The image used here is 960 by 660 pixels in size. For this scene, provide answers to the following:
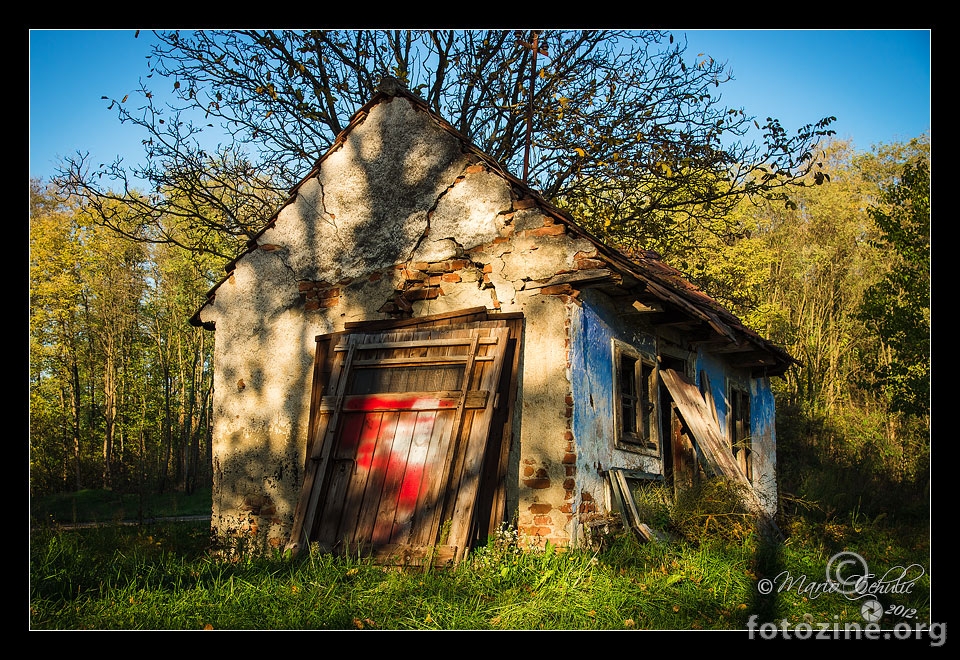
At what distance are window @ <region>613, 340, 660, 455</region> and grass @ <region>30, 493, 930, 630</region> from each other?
4.91 ft

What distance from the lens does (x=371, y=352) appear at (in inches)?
345

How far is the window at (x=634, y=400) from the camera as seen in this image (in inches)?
361

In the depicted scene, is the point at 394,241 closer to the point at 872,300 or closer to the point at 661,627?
the point at 661,627

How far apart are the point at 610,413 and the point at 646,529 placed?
1.33 metres

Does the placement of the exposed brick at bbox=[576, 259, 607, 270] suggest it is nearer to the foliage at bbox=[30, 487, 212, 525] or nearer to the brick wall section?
the brick wall section

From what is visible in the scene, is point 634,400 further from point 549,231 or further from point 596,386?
point 549,231

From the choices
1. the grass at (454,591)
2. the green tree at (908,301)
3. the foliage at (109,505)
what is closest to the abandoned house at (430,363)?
the grass at (454,591)

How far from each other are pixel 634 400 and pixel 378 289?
3.35 meters

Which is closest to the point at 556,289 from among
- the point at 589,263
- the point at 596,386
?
the point at 589,263

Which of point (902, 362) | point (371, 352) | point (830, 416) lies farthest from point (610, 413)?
point (830, 416)

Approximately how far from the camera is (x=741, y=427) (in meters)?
13.6

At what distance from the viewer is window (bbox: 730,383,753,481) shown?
1318cm

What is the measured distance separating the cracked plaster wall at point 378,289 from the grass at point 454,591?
1.12 metres

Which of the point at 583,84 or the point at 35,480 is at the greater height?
the point at 583,84
